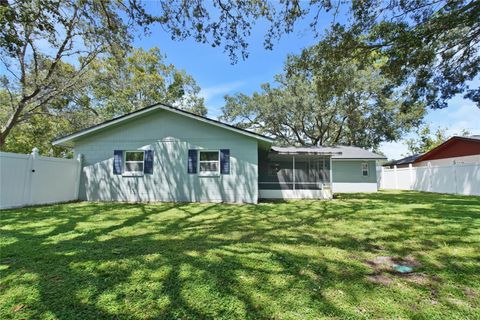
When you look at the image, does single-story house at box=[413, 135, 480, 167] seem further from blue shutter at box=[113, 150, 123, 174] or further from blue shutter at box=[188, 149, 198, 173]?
blue shutter at box=[113, 150, 123, 174]

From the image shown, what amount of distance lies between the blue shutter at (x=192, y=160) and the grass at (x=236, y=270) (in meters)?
4.57

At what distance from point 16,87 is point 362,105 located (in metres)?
24.6

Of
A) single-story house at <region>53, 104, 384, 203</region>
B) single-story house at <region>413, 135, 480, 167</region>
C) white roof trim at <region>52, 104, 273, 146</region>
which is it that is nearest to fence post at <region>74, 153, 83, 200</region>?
single-story house at <region>53, 104, 384, 203</region>

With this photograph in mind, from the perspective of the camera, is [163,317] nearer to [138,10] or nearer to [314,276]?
[314,276]

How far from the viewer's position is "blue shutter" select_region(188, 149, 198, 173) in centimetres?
1066

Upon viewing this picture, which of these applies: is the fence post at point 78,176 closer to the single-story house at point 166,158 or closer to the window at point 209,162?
the single-story house at point 166,158

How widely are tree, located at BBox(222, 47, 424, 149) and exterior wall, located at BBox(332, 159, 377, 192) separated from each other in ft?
17.5

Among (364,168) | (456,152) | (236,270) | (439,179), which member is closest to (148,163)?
(236,270)

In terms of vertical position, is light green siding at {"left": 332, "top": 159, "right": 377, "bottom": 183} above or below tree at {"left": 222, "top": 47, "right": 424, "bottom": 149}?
below

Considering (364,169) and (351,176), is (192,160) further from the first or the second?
(364,169)

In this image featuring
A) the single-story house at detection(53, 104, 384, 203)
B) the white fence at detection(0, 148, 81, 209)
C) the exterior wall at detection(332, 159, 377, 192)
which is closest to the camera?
the white fence at detection(0, 148, 81, 209)

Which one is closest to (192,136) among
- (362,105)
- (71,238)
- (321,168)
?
(71,238)

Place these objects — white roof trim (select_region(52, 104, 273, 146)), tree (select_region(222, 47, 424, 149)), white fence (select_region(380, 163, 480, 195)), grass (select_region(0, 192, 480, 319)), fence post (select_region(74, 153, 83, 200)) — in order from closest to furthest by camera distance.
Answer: grass (select_region(0, 192, 480, 319)) < white roof trim (select_region(52, 104, 273, 146)) < fence post (select_region(74, 153, 83, 200)) < white fence (select_region(380, 163, 480, 195)) < tree (select_region(222, 47, 424, 149))

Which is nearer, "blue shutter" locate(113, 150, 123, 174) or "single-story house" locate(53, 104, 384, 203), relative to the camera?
"single-story house" locate(53, 104, 384, 203)
